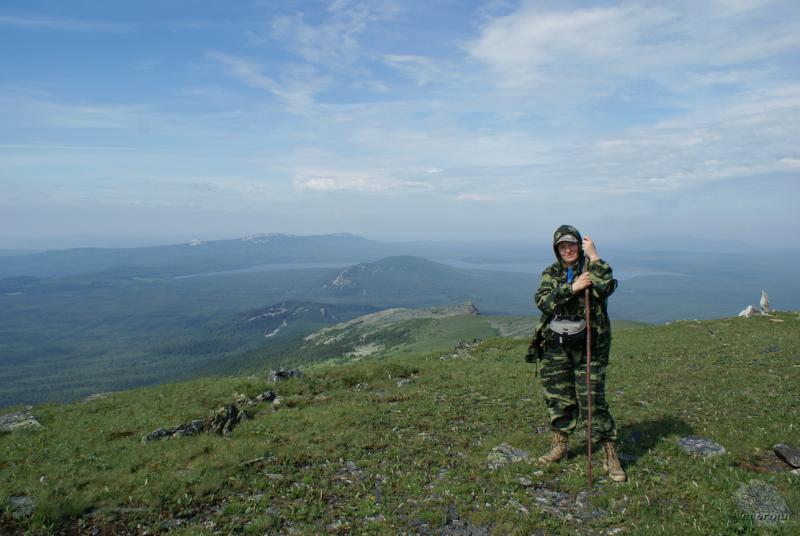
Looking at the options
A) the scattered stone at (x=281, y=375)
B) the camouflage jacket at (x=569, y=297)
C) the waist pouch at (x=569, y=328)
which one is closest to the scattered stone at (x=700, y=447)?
the camouflage jacket at (x=569, y=297)

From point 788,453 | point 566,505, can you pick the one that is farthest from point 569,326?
point 788,453

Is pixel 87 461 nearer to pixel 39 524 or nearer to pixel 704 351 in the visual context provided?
pixel 39 524

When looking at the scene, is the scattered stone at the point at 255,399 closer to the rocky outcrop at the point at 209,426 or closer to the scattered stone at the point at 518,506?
the rocky outcrop at the point at 209,426

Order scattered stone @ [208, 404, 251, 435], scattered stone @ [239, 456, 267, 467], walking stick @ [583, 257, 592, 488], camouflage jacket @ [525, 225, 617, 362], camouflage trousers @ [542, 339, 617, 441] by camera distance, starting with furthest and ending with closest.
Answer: scattered stone @ [208, 404, 251, 435] < scattered stone @ [239, 456, 267, 467] < camouflage trousers @ [542, 339, 617, 441] < walking stick @ [583, 257, 592, 488] < camouflage jacket @ [525, 225, 617, 362]

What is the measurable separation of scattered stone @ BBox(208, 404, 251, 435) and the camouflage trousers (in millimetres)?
11248

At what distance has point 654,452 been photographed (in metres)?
11.3

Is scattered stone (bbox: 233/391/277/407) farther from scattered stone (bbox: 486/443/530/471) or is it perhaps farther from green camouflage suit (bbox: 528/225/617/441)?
green camouflage suit (bbox: 528/225/617/441)

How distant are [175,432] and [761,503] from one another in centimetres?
1651

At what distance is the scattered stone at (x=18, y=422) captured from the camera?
18469 mm

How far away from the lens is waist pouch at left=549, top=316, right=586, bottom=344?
1018 cm

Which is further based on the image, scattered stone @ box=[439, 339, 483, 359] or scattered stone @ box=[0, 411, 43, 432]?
scattered stone @ box=[439, 339, 483, 359]

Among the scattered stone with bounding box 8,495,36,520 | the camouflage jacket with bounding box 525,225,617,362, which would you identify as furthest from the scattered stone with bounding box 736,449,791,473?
the scattered stone with bounding box 8,495,36,520

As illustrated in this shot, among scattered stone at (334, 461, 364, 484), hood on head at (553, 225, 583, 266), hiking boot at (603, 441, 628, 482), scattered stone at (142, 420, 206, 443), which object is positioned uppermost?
hood on head at (553, 225, 583, 266)

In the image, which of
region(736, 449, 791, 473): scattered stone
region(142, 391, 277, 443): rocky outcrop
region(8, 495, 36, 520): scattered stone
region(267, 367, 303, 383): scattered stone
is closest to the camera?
region(8, 495, 36, 520): scattered stone
